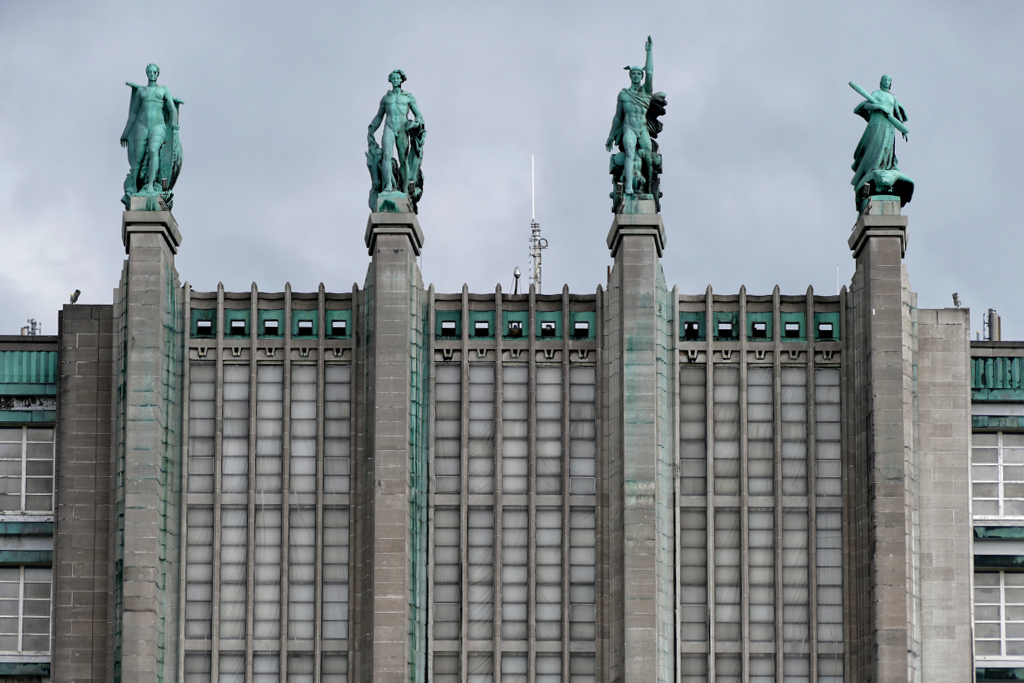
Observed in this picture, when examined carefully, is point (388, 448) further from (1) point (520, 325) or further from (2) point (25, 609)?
(2) point (25, 609)

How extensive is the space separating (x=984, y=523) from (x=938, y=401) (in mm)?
3564

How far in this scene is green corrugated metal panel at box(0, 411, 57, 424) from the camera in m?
56.8

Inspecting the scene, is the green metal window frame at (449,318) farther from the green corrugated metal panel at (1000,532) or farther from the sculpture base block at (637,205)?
the green corrugated metal panel at (1000,532)

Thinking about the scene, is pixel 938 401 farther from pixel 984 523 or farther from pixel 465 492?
pixel 465 492

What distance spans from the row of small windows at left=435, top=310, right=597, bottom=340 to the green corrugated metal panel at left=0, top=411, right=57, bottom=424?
421 inches

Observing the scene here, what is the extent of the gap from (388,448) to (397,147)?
8.51m

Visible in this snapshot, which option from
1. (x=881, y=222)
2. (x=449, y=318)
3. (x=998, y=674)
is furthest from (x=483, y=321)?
(x=998, y=674)

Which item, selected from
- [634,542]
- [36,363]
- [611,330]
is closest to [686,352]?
[611,330]

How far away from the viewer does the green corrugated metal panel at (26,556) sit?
56000 mm

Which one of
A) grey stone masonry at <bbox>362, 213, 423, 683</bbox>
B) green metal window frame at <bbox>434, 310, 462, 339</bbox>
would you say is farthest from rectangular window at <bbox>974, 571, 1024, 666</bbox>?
green metal window frame at <bbox>434, 310, 462, 339</bbox>

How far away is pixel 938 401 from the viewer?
185 ft

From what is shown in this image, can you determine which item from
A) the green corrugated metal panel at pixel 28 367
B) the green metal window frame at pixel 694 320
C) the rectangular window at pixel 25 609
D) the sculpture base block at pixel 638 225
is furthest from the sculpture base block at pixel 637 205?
the rectangular window at pixel 25 609

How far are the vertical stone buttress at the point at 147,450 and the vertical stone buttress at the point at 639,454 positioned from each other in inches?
450

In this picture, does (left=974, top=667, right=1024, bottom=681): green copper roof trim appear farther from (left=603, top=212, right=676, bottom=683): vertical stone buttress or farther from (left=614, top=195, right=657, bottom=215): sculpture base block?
(left=614, top=195, right=657, bottom=215): sculpture base block
